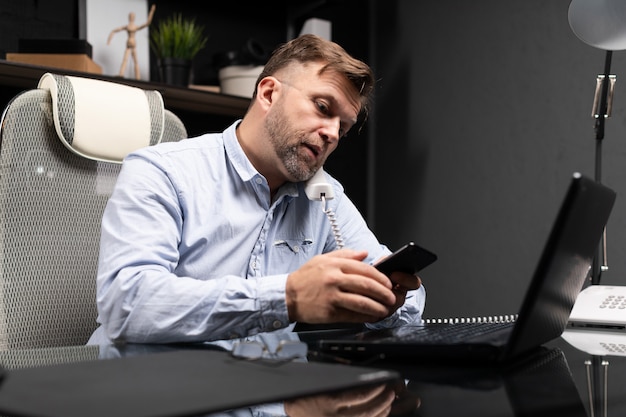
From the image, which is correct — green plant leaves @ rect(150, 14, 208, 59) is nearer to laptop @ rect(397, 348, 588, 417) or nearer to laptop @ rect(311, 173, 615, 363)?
laptop @ rect(311, 173, 615, 363)

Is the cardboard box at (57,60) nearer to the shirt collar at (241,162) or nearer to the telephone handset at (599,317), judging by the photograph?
the shirt collar at (241,162)

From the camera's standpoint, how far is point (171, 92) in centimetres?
249

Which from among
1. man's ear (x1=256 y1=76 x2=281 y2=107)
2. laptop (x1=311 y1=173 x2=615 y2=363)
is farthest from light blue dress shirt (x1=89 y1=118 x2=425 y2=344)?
laptop (x1=311 y1=173 x2=615 y2=363)

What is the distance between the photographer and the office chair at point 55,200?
52.7 inches

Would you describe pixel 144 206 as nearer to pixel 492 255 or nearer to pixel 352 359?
pixel 352 359

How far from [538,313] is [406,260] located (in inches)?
9.0

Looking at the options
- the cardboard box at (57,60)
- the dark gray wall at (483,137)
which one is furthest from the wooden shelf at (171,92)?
the dark gray wall at (483,137)

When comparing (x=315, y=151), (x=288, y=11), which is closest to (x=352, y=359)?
(x=315, y=151)

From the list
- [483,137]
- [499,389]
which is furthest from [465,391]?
[483,137]

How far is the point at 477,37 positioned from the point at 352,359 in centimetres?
222

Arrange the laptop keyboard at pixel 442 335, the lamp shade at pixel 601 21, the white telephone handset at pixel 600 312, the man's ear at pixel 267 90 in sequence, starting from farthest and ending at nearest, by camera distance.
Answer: the lamp shade at pixel 601 21, the man's ear at pixel 267 90, the white telephone handset at pixel 600 312, the laptop keyboard at pixel 442 335

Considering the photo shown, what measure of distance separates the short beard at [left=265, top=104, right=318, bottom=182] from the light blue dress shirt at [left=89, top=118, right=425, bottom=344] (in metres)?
→ 0.05

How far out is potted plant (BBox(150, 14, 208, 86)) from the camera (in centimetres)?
252

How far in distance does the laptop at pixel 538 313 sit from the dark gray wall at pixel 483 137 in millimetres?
1606
